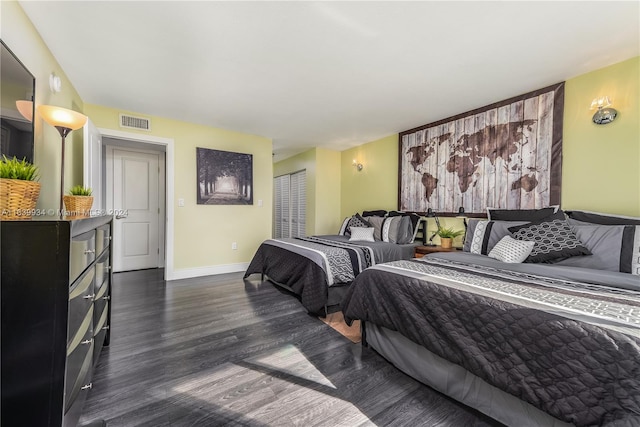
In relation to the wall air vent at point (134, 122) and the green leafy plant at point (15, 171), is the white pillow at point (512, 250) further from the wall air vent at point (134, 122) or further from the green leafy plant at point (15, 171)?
the wall air vent at point (134, 122)

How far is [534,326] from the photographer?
3.63 feet

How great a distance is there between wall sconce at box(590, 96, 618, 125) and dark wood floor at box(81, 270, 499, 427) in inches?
107

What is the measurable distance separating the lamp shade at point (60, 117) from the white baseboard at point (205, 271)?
2.62 m

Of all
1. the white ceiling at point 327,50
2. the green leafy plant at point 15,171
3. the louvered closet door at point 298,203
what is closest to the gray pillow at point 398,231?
the white ceiling at point 327,50

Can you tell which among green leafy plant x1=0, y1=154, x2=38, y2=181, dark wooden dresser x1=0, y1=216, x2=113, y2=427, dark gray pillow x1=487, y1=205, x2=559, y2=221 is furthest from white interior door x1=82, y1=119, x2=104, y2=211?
dark gray pillow x1=487, y1=205, x2=559, y2=221

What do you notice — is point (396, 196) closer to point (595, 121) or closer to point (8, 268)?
point (595, 121)

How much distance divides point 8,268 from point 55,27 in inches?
82.8

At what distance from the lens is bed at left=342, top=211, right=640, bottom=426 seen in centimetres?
95

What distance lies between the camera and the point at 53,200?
7.30ft

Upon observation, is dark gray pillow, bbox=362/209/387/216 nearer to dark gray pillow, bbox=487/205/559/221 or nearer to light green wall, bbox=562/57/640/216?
dark gray pillow, bbox=487/205/559/221

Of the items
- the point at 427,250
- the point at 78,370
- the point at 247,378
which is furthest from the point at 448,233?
the point at 78,370

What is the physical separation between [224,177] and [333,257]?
251 centimetres

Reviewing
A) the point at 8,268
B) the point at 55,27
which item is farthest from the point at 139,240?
the point at 8,268

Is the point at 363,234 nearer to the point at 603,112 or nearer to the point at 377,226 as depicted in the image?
the point at 377,226
